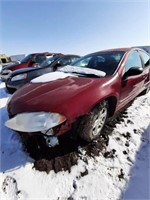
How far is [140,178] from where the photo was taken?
7.10ft

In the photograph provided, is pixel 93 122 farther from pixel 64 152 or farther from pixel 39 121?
pixel 39 121

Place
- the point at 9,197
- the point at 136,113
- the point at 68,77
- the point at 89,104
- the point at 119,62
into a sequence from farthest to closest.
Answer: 1. the point at 136,113
2. the point at 119,62
3. the point at 68,77
4. the point at 89,104
5. the point at 9,197

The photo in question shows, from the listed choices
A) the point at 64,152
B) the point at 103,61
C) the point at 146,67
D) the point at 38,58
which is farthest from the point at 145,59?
the point at 38,58

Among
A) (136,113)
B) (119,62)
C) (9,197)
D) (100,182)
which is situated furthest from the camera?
(136,113)

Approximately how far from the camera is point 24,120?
6.82ft

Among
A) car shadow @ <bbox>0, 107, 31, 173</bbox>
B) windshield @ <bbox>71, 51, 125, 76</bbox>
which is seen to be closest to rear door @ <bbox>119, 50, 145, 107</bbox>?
windshield @ <bbox>71, 51, 125, 76</bbox>

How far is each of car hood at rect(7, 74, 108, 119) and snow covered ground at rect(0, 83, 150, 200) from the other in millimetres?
627

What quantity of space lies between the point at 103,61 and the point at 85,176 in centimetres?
212

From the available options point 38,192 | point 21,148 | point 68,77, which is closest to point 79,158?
point 38,192

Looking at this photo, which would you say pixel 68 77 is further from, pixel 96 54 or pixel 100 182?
pixel 100 182

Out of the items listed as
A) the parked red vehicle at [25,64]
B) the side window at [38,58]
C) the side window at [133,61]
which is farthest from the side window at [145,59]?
the side window at [38,58]

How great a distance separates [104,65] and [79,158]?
67.2 inches

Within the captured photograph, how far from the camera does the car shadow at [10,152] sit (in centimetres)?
225

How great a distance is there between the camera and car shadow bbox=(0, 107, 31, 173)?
7.39ft
